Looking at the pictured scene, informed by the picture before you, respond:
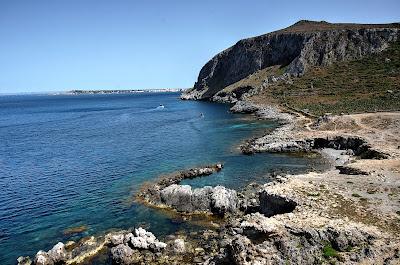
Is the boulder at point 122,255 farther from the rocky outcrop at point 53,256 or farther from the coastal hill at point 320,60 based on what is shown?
the coastal hill at point 320,60

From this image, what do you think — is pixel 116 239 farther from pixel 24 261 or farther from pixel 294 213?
pixel 294 213

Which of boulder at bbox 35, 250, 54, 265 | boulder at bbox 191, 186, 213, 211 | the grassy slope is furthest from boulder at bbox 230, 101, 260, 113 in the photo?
boulder at bbox 35, 250, 54, 265

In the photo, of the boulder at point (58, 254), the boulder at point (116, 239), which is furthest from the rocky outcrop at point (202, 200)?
the boulder at point (58, 254)

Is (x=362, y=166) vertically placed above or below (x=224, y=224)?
above

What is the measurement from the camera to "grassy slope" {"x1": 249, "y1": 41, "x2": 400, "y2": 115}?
10388cm

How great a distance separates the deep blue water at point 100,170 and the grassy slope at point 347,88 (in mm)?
23912

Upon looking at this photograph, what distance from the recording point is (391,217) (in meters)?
30.6

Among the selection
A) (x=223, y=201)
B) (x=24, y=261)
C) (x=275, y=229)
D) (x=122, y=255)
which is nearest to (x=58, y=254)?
(x=24, y=261)

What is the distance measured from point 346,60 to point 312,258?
5739 inches

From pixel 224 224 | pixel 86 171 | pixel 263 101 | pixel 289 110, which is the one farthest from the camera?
pixel 263 101

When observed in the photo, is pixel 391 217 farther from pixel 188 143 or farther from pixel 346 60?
pixel 346 60

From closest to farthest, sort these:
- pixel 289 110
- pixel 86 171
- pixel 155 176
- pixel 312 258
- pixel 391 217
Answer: pixel 312 258 < pixel 391 217 < pixel 155 176 < pixel 86 171 < pixel 289 110

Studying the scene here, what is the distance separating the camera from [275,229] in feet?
94.5

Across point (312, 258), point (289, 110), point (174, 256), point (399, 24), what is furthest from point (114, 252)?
point (399, 24)
